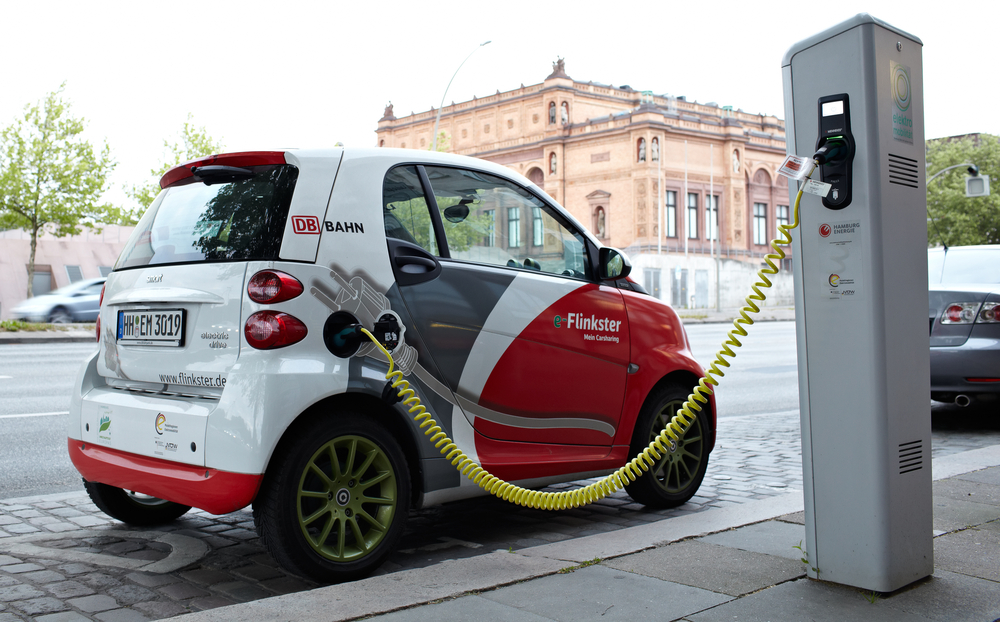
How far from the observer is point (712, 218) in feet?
196

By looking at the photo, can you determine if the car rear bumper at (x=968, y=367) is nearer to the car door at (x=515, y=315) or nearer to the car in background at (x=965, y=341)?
the car in background at (x=965, y=341)

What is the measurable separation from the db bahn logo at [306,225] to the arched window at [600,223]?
2156 inches

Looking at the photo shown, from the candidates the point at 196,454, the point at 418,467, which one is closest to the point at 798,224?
the point at 418,467

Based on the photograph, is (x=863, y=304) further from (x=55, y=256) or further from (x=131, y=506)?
(x=55, y=256)

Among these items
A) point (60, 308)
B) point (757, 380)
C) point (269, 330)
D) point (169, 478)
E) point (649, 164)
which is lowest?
point (757, 380)

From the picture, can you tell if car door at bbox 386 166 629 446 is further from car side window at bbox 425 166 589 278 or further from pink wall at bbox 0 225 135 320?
pink wall at bbox 0 225 135 320

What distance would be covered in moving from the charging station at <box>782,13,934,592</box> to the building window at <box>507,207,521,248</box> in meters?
1.69

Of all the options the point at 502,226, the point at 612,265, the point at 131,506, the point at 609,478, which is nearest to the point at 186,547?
the point at 131,506

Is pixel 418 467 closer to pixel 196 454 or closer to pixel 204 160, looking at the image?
pixel 196 454

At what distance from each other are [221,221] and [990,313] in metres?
7.18

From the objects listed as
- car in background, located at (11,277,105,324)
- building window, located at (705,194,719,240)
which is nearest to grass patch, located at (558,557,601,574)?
car in background, located at (11,277,105,324)

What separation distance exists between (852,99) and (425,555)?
2836mm

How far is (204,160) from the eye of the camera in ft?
13.9

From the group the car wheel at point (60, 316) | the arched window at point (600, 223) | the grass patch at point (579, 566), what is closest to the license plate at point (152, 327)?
the grass patch at point (579, 566)
